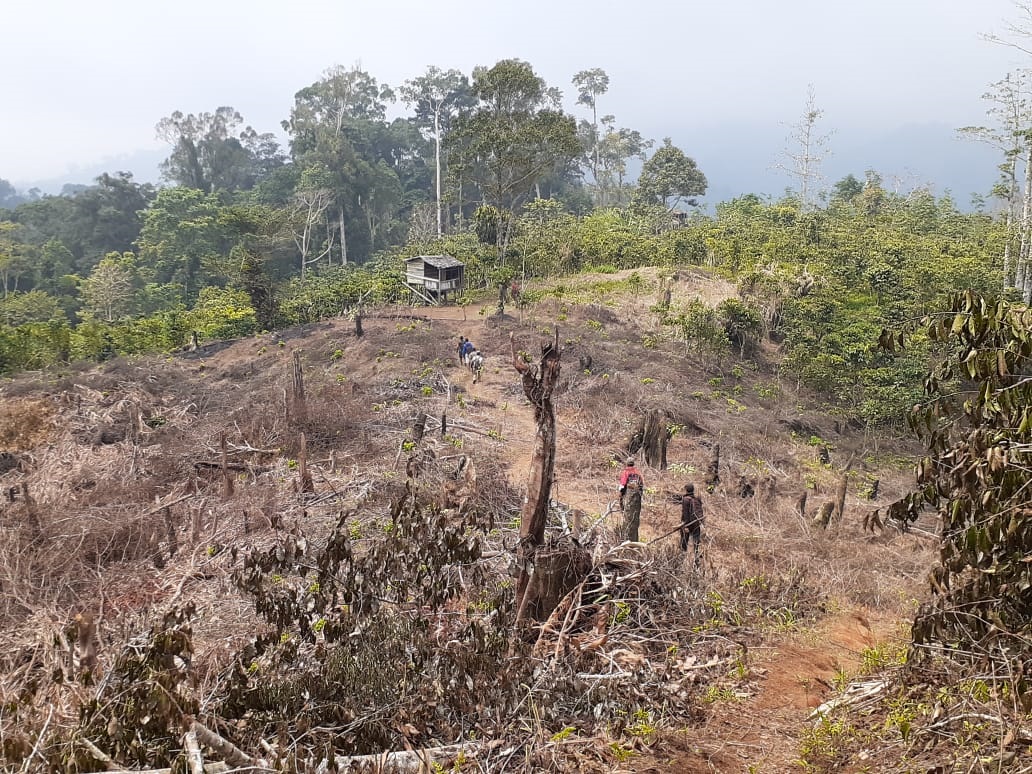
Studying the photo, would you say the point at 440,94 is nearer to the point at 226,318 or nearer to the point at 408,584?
the point at 226,318

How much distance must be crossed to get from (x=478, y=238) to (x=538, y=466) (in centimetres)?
2911

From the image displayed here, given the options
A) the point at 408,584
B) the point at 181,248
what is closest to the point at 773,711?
the point at 408,584

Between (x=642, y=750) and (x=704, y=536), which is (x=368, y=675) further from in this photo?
(x=704, y=536)

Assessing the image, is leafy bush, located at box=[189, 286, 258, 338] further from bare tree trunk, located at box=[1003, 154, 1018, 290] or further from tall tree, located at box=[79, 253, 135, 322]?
bare tree trunk, located at box=[1003, 154, 1018, 290]

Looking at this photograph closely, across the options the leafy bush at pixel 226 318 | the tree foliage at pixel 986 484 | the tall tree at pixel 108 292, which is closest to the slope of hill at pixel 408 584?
the tree foliage at pixel 986 484

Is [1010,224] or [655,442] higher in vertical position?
[1010,224]

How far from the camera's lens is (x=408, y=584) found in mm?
5090

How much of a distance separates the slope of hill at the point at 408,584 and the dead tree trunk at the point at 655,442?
0.53 m

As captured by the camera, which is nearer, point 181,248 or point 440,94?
point 181,248

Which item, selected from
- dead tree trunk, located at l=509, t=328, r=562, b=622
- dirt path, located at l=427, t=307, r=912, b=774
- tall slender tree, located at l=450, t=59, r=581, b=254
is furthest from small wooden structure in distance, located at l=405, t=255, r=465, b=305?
dirt path, located at l=427, t=307, r=912, b=774

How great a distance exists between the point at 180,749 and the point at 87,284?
39.2 meters

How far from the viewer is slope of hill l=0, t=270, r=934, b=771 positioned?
3832 millimetres

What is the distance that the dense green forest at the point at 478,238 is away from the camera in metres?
19.6

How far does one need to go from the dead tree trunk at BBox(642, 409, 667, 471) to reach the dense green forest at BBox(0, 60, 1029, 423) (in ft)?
23.3
